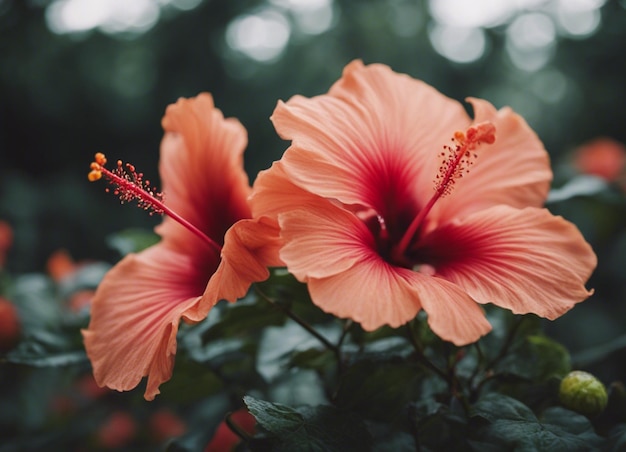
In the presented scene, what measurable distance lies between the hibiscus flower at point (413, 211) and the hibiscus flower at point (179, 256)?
115 millimetres

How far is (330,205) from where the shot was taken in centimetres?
100

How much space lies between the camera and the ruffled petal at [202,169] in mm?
1209

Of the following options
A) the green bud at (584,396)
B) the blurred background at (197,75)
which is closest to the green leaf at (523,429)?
the green bud at (584,396)

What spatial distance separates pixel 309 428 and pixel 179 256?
1.70 feet

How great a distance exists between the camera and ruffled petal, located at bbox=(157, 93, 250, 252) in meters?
1.21

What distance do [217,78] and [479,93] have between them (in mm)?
2026

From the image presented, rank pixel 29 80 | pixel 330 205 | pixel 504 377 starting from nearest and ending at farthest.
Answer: pixel 330 205
pixel 504 377
pixel 29 80

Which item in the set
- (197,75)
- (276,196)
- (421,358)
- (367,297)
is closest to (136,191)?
(276,196)

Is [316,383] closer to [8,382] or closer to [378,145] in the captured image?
[378,145]

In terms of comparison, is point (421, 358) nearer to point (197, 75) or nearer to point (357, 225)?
point (357, 225)

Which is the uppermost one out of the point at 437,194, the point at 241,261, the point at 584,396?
the point at 437,194

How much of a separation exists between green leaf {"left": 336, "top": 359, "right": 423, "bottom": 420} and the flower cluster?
0.19 meters

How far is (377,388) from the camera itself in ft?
3.57

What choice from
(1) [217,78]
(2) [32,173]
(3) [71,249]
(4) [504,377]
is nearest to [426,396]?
(4) [504,377]
